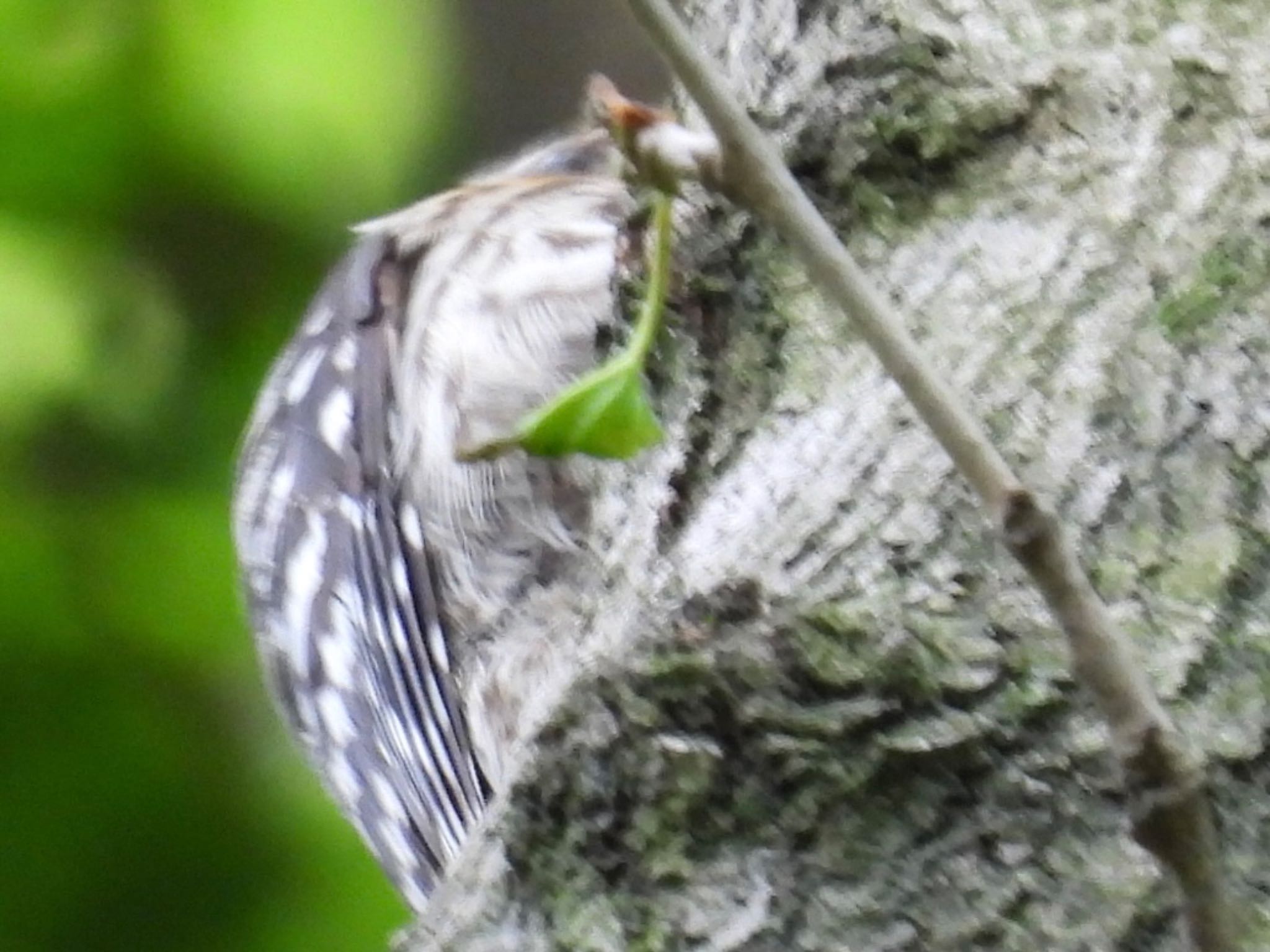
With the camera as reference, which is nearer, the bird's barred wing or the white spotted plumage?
the white spotted plumage

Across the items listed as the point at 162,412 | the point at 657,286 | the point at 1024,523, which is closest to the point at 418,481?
the point at 162,412

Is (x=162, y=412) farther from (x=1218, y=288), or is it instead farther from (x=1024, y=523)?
(x=1024, y=523)

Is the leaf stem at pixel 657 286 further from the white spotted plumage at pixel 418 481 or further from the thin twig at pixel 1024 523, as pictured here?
the white spotted plumage at pixel 418 481

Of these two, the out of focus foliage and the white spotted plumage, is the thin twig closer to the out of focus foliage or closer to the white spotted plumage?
the white spotted plumage

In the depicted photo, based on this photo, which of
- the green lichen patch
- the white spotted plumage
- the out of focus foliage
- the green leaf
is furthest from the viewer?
the out of focus foliage

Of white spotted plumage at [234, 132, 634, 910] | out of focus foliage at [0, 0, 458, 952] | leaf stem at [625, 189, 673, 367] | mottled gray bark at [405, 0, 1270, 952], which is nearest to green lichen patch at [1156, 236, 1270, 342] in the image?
mottled gray bark at [405, 0, 1270, 952]

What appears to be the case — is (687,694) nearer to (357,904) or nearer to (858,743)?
(858,743)

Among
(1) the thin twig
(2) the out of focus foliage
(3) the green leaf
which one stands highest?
(2) the out of focus foliage
